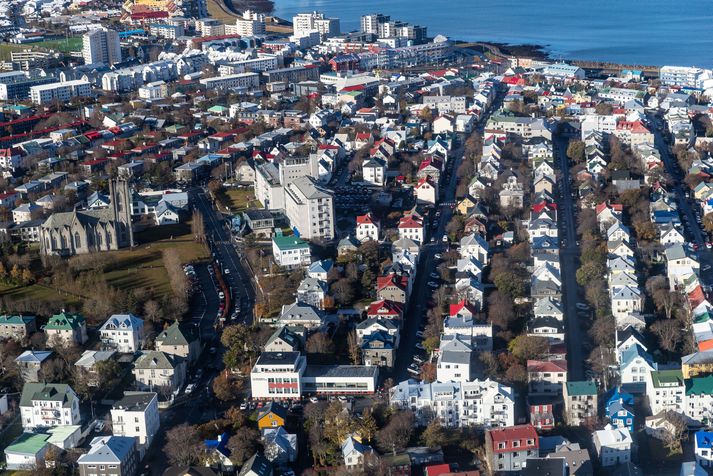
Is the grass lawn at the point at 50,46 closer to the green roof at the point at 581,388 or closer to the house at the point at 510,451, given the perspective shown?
the green roof at the point at 581,388

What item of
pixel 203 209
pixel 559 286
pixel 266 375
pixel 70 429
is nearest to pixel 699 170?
pixel 559 286

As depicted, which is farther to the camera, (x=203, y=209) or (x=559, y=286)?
(x=203, y=209)

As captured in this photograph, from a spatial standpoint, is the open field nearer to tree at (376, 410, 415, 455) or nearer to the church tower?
the church tower

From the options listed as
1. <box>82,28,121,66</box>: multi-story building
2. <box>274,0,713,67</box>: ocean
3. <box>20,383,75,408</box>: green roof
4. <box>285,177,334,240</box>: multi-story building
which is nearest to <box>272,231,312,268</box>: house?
<box>285,177,334,240</box>: multi-story building

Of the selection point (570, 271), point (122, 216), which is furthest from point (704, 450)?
point (122, 216)

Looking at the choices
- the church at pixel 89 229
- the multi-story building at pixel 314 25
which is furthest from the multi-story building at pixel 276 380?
the multi-story building at pixel 314 25

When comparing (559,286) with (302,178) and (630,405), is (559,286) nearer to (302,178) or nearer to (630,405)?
(630,405)
